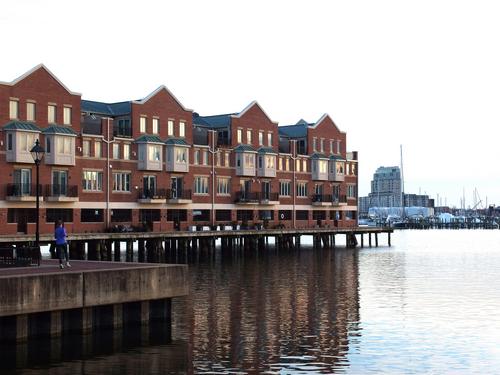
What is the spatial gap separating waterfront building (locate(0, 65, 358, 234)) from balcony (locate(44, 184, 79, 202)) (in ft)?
0.37

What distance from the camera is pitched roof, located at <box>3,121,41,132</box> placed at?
69.2 meters

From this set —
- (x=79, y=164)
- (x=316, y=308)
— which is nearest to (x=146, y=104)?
(x=79, y=164)

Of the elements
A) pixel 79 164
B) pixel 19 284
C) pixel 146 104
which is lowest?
pixel 19 284

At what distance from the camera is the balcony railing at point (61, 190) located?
72688 millimetres

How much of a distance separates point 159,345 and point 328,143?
280 ft

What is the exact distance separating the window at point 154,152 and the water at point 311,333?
95.5 ft

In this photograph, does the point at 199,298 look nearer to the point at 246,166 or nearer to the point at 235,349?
the point at 235,349

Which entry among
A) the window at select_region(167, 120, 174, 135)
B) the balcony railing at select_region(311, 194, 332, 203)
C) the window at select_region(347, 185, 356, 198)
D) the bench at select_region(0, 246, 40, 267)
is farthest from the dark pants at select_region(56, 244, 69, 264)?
the window at select_region(347, 185, 356, 198)

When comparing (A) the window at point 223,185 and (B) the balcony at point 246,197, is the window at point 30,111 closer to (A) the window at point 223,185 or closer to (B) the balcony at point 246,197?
(A) the window at point 223,185

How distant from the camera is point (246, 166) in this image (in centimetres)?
9550

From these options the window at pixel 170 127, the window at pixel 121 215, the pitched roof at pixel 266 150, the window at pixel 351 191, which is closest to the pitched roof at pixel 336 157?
the window at pixel 351 191

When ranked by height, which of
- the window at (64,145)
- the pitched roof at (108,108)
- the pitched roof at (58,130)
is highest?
the pitched roof at (108,108)

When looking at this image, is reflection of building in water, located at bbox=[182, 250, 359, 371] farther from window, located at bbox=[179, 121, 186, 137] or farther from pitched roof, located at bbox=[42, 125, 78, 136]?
window, located at bbox=[179, 121, 186, 137]

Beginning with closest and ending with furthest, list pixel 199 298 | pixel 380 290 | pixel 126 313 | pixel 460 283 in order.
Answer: pixel 126 313, pixel 199 298, pixel 380 290, pixel 460 283
